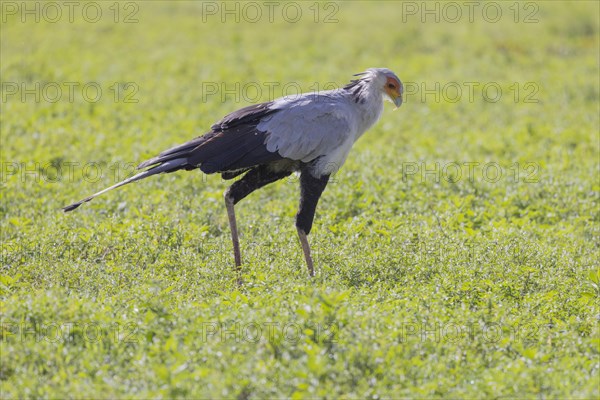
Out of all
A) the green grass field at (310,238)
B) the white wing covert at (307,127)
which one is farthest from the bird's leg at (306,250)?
the white wing covert at (307,127)

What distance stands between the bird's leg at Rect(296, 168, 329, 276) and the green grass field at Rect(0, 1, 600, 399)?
22 centimetres

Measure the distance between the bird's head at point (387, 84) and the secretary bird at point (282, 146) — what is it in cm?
14

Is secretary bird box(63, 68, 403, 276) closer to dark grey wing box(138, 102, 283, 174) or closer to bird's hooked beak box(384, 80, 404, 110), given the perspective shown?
dark grey wing box(138, 102, 283, 174)

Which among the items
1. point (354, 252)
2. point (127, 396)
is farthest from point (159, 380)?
point (354, 252)

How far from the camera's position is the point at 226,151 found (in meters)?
6.22

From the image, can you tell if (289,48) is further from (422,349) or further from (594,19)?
(422,349)

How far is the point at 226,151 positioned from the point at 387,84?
1.59 m

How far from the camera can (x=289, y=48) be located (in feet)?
52.5

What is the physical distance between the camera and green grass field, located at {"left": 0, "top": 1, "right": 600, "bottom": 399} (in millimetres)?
4523

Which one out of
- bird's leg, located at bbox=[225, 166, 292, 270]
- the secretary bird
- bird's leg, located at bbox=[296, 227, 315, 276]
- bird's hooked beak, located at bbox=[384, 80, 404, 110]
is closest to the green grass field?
bird's leg, located at bbox=[296, 227, 315, 276]

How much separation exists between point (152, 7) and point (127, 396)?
16510 mm

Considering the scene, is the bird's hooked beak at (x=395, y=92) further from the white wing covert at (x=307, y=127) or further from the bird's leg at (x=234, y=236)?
the bird's leg at (x=234, y=236)

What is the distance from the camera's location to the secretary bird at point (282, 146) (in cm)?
622

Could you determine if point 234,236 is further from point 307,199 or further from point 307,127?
point 307,127
